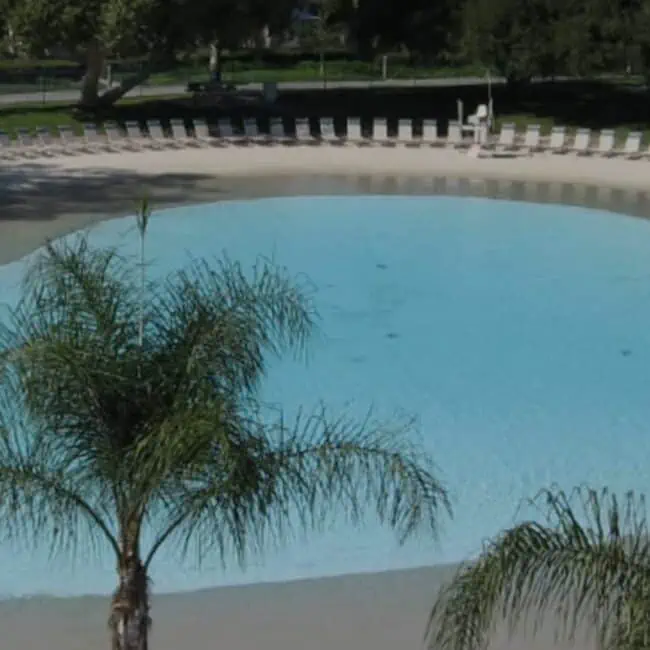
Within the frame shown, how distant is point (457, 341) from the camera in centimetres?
1390

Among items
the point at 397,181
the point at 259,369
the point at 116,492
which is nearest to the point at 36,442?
the point at 116,492

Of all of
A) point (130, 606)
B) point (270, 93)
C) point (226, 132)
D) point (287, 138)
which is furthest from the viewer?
point (270, 93)

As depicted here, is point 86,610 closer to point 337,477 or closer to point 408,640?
point 408,640

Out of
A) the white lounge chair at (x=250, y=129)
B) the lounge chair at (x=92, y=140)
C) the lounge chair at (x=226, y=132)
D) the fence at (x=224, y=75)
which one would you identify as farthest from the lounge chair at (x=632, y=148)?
the fence at (x=224, y=75)

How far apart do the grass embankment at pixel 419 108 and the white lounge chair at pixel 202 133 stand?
8.11 ft

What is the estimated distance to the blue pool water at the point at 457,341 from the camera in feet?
29.8

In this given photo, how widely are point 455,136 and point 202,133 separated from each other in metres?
5.24

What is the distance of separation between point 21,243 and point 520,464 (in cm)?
920

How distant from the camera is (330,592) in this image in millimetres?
8383

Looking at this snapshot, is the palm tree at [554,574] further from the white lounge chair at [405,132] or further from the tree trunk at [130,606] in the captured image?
the white lounge chair at [405,132]

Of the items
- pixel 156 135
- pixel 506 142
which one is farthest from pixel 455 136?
pixel 156 135

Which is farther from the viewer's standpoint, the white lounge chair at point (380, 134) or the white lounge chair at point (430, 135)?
the white lounge chair at point (380, 134)

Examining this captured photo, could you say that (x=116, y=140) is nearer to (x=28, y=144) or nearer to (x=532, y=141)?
(x=28, y=144)

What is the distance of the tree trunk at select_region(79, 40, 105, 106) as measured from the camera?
2751 centimetres
